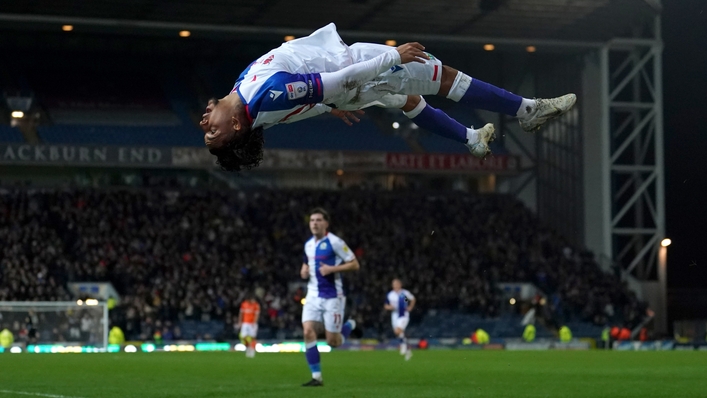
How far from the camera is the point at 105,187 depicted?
3769 cm

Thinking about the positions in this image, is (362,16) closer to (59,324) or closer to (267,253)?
(267,253)

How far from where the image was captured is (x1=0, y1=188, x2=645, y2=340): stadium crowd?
3231 centimetres

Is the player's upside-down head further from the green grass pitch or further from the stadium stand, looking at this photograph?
the stadium stand

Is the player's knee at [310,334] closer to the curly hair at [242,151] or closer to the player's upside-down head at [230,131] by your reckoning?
the curly hair at [242,151]

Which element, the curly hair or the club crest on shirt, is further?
the curly hair

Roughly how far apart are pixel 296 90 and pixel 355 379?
7492mm

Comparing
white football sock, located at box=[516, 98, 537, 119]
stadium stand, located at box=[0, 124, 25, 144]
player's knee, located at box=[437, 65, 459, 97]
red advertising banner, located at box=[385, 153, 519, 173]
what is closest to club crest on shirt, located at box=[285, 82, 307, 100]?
player's knee, located at box=[437, 65, 459, 97]

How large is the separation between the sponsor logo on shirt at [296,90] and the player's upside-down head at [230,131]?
35 centimetres

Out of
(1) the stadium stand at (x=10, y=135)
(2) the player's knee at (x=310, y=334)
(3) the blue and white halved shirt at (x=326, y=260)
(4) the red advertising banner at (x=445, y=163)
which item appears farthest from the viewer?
(4) the red advertising banner at (x=445, y=163)

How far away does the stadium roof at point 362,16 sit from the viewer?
111 ft

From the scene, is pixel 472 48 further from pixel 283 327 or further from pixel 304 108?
pixel 304 108

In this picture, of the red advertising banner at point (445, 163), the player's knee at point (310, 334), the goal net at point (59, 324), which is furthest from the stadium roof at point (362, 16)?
the player's knee at point (310, 334)

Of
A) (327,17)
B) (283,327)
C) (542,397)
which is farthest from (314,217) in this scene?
(327,17)

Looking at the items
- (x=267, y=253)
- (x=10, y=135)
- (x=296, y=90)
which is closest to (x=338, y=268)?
(x=296, y=90)
